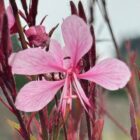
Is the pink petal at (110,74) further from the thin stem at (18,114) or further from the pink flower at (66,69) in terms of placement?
the thin stem at (18,114)

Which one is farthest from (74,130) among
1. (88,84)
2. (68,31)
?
(68,31)

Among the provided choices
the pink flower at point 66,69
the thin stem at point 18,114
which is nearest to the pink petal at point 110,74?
the pink flower at point 66,69

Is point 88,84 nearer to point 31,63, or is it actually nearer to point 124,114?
point 31,63

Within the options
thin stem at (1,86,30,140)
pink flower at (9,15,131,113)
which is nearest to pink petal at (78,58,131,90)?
pink flower at (9,15,131,113)

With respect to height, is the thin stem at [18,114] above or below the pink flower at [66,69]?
below
